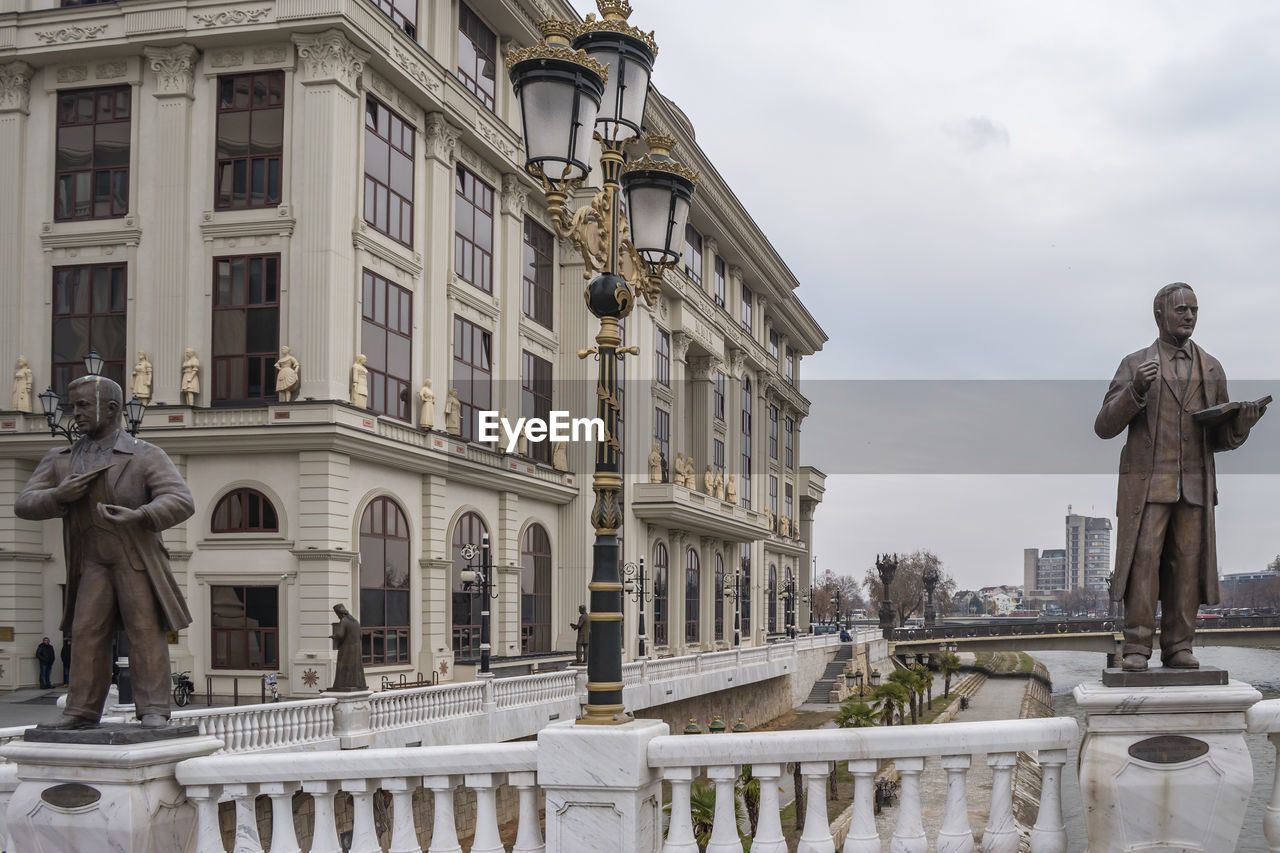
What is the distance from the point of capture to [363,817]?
6.35 m

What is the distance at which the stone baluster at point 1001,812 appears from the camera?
19.0ft

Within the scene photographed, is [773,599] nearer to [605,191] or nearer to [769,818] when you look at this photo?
[605,191]

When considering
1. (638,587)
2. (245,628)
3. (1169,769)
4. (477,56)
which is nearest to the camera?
(1169,769)

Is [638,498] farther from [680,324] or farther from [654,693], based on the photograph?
[654,693]

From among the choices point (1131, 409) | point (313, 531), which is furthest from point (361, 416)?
point (1131, 409)

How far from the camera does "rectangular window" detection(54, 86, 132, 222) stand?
2964 cm

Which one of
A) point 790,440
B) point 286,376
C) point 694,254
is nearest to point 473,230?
point 286,376

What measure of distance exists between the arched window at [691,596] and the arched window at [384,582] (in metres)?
25.1

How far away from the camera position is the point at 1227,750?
562 cm

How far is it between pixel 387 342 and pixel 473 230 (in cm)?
610

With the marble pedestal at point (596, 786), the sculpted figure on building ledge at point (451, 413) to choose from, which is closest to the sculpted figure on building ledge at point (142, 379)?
the sculpted figure on building ledge at point (451, 413)

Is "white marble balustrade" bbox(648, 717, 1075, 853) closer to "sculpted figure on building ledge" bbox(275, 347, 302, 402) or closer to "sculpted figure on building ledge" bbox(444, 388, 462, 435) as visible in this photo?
"sculpted figure on building ledge" bbox(275, 347, 302, 402)

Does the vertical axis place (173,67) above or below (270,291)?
above

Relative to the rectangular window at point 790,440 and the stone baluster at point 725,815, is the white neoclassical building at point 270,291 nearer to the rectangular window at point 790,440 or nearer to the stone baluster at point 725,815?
the stone baluster at point 725,815
